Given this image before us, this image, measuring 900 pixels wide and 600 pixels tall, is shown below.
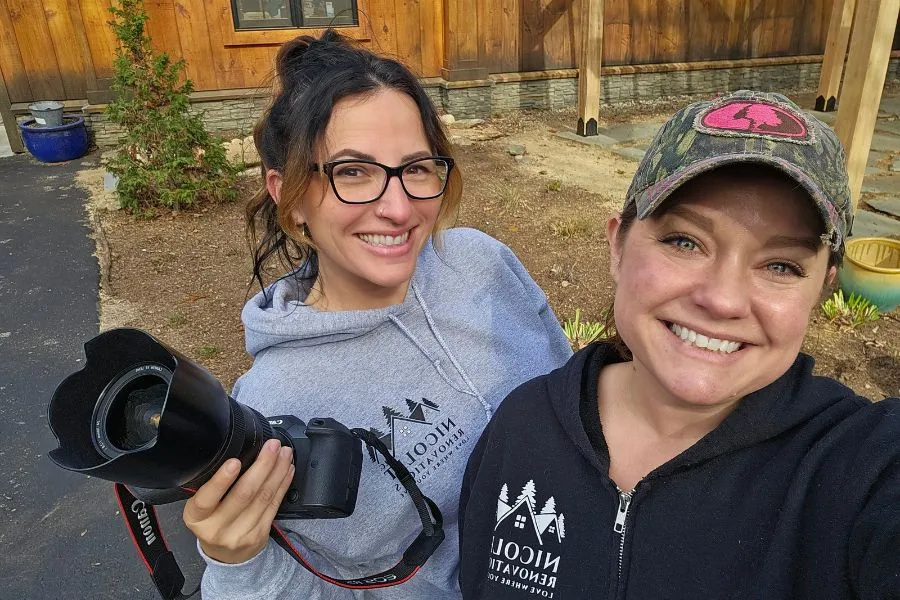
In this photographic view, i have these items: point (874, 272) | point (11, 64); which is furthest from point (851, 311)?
point (11, 64)

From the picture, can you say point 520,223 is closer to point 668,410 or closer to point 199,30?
point 668,410

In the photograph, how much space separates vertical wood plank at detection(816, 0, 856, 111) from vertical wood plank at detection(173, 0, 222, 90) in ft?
25.4

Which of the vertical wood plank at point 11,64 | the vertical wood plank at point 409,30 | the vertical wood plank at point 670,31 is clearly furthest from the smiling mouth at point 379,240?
the vertical wood plank at point 670,31

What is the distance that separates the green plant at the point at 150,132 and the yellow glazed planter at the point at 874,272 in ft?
17.8

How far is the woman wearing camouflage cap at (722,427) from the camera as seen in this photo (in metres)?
0.94

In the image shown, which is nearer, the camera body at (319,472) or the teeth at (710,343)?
the teeth at (710,343)

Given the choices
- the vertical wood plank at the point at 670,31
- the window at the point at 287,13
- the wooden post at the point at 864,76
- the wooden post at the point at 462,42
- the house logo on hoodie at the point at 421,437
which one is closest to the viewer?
the house logo on hoodie at the point at 421,437

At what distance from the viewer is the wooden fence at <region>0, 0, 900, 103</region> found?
26.0 feet

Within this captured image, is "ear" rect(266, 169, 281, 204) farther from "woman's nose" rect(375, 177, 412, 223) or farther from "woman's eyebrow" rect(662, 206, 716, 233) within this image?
"woman's eyebrow" rect(662, 206, 716, 233)

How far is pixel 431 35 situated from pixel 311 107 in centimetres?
809

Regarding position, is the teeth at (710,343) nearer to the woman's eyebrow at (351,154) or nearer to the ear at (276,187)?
the woman's eyebrow at (351,154)

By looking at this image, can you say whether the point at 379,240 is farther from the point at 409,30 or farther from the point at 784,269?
the point at 409,30

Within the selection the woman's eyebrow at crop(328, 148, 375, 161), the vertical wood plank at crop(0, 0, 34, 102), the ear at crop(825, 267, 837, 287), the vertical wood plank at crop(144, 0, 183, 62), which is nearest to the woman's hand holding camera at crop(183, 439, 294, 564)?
the woman's eyebrow at crop(328, 148, 375, 161)

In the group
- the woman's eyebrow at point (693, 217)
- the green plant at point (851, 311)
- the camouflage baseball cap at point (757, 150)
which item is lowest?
the green plant at point (851, 311)
